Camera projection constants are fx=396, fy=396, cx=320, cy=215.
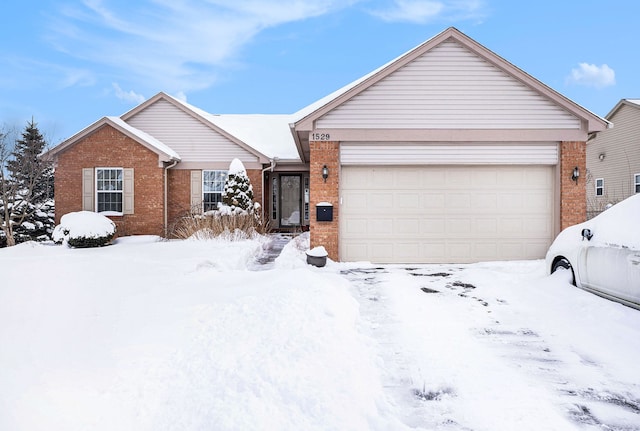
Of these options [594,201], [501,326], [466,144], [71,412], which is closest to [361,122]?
[466,144]

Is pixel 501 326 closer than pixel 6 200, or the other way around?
pixel 501 326

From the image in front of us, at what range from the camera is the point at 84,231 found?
1333 cm

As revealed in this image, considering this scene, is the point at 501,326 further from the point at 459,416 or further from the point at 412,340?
the point at 459,416

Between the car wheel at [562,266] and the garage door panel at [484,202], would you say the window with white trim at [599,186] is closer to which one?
the garage door panel at [484,202]

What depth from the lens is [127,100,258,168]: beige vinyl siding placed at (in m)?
17.6

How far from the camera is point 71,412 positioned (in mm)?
2961

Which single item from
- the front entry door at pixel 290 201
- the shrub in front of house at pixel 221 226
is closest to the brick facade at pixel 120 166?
the shrub in front of house at pixel 221 226

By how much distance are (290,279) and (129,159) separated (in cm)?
1182

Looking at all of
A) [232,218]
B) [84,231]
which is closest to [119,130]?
[84,231]

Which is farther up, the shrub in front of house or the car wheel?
the shrub in front of house

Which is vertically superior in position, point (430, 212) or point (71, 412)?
point (430, 212)

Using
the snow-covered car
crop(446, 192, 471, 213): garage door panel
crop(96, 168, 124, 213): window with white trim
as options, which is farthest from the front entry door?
the snow-covered car

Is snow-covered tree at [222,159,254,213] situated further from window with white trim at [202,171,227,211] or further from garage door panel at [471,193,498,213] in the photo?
garage door panel at [471,193,498,213]

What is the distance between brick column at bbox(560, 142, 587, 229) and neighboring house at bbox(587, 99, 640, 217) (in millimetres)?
13763
